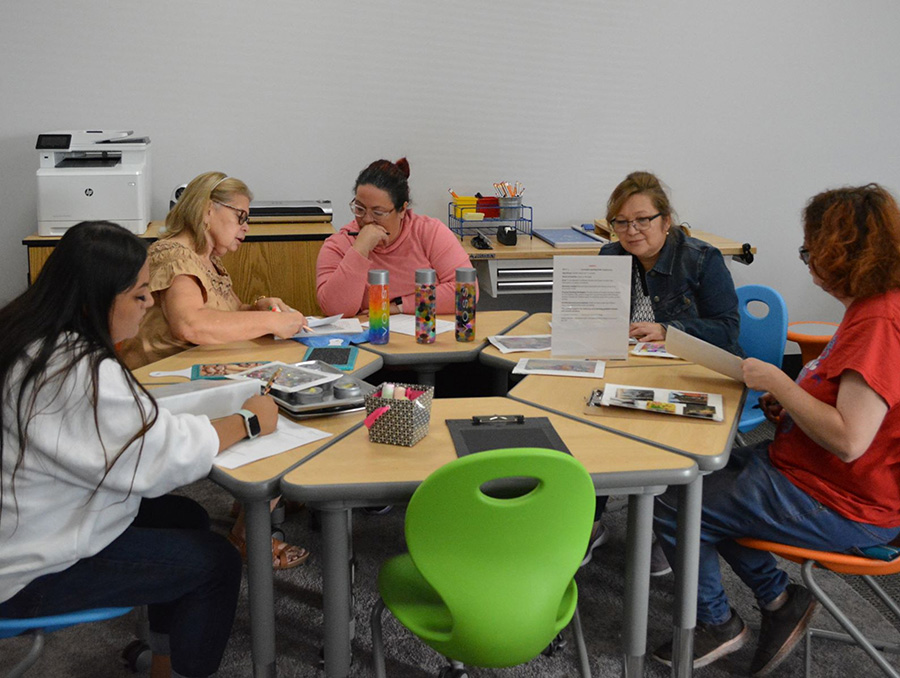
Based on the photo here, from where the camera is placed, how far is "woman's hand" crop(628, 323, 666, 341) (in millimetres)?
2668

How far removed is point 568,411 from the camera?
6.68 ft

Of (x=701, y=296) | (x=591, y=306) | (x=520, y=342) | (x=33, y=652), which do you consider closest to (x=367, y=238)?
(x=520, y=342)

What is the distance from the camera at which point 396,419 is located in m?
1.79

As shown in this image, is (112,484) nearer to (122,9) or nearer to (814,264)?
(814,264)

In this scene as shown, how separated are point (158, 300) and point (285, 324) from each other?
377mm

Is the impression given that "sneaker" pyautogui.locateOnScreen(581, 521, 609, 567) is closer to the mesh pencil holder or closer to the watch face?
the mesh pencil holder

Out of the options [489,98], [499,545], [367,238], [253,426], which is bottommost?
[499,545]

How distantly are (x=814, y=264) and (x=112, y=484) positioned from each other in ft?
5.05

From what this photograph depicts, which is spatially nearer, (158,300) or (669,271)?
(158,300)

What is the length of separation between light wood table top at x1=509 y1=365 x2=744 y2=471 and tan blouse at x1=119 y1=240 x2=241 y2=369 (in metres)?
1.04

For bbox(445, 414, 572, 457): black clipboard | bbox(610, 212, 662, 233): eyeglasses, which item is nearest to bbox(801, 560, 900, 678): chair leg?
bbox(445, 414, 572, 457): black clipboard

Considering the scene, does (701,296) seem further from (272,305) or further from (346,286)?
(272,305)

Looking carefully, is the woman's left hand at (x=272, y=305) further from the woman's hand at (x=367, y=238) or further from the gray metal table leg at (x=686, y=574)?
the gray metal table leg at (x=686, y=574)

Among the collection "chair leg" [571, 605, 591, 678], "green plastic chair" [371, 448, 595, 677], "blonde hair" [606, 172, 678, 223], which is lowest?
"chair leg" [571, 605, 591, 678]
